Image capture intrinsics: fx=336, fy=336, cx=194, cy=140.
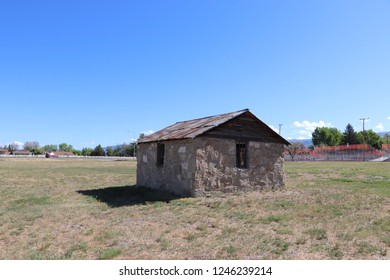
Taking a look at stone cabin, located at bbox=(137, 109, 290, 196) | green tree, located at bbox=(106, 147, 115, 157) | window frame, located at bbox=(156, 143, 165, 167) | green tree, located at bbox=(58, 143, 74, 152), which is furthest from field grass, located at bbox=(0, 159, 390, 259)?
green tree, located at bbox=(58, 143, 74, 152)

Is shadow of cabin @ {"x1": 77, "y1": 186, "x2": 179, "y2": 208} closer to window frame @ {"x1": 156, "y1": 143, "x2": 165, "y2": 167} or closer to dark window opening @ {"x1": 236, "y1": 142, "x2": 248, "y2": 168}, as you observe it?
window frame @ {"x1": 156, "y1": 143, "x2": 165, "y2": 167}

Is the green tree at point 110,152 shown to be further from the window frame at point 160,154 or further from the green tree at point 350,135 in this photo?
the window frame at point 160,154

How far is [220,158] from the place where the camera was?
43.9 feet

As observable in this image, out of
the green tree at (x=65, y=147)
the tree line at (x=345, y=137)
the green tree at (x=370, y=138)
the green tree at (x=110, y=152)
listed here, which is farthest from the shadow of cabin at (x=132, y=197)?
the green tree at (x=65, y=147)

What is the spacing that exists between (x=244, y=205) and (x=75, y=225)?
5.39 meters

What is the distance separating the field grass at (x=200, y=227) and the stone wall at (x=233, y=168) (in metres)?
0.59

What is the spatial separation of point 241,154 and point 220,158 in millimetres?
1497

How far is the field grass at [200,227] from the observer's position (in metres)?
6.33

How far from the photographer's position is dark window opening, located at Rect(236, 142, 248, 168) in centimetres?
1432

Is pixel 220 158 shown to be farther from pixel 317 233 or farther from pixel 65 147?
pixel 65 147

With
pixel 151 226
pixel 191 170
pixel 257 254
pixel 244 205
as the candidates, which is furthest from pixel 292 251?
pixel 191 170

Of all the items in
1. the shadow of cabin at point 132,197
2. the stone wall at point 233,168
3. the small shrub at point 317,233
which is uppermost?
the stone wall at point 233,168

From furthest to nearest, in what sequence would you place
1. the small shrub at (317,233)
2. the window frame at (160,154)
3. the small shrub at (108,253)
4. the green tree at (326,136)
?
the green tree at (326,136) → the window frame at (160,154) → the small shrub at (317,233) → the small shrub at (108,253)

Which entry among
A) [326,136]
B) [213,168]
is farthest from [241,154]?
[326,136]
